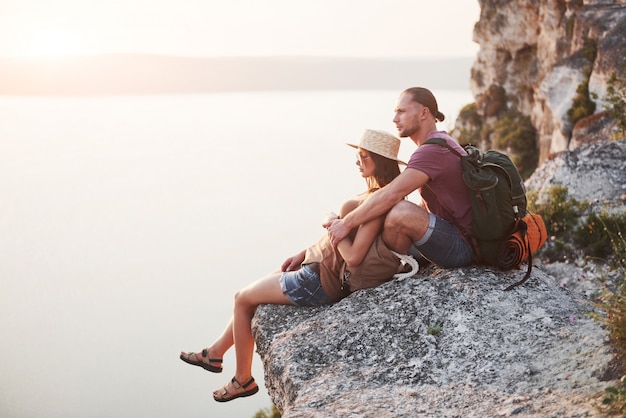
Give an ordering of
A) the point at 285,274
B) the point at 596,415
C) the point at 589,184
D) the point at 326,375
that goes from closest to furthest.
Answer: the point at 596,415, the point at 326,375, the point at 285,274, the point at 589,184

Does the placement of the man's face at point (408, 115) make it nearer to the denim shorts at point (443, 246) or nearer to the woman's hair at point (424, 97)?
the woman's hair at point (424, 97)

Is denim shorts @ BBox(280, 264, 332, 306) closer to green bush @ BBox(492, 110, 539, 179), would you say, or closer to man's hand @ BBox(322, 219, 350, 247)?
man's hand @ BBox(322, 219, 350, 247)

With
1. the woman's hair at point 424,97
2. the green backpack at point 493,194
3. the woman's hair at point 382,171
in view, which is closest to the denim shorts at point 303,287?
the woman's hair at point 382,171

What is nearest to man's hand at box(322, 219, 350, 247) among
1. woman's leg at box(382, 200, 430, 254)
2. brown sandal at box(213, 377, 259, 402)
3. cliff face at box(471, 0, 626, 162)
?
woman's leg at box(382, 200, 430, 254)

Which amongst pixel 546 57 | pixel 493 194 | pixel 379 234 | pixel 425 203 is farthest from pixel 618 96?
pixel 379 234

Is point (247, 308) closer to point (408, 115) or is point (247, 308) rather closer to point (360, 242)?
point (360, 242)

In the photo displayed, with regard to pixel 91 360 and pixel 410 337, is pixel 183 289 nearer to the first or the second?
pixel 91 360

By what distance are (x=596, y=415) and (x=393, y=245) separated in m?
2.42

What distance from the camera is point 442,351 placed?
19.0 feet

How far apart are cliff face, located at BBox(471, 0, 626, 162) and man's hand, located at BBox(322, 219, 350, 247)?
1879 centimetres

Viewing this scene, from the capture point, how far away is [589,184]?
14.0 m

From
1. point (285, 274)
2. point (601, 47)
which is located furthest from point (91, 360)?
point (285, 274)

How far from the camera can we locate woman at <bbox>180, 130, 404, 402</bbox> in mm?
6262

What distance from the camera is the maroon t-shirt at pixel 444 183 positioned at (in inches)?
237
